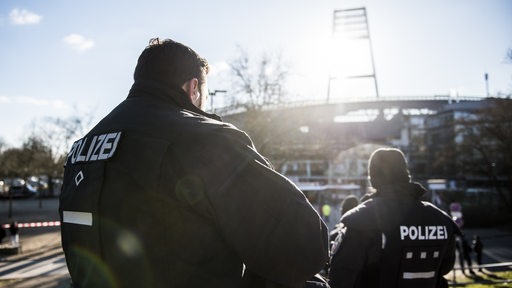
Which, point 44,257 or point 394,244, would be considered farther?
point 44,257

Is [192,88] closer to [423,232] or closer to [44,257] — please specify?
[423,232]

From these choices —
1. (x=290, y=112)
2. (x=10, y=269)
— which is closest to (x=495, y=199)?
(x=290, y=112)

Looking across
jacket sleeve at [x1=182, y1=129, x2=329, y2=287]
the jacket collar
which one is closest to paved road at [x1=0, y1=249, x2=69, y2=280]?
the jacket collar

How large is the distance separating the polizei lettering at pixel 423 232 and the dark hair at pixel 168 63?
7.39ft

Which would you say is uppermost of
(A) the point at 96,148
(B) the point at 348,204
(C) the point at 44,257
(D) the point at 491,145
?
(A) the point at 96,148

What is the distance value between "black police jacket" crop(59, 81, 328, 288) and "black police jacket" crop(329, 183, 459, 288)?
179 cm

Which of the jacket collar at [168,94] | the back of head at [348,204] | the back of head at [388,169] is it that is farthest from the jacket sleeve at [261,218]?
the back of head at [348,204]

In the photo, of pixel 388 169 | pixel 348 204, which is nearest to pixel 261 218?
pixel 388 169

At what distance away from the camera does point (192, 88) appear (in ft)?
5.33

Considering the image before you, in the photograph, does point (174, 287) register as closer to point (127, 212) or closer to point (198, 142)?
point (127, 212)

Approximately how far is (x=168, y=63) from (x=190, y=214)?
0.60 m

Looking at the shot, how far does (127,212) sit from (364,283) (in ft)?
7.41

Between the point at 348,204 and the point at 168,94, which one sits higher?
the point at 168,94

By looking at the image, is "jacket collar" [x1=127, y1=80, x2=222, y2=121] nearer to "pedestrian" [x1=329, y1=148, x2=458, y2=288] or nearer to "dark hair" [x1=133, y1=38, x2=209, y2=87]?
"dark hair" [x1=133, y1=38, x2=209, y2=87]
